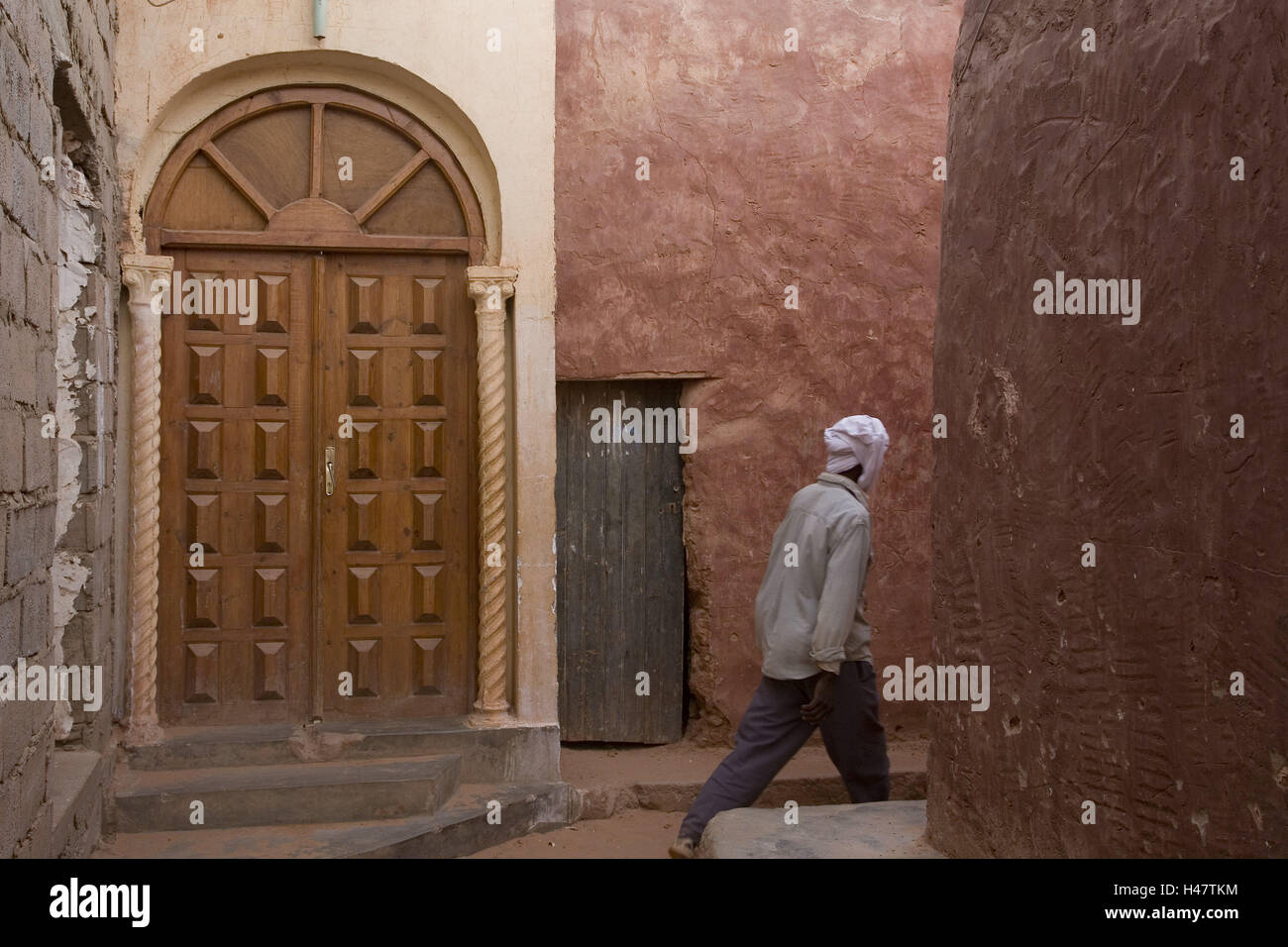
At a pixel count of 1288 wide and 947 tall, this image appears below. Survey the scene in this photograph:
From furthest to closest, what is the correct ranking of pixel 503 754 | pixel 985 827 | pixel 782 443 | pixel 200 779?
pixel 782 443 → pixel 503 754 → pixel 200 779 → pixel 985 827

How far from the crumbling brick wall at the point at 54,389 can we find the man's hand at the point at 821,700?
251cm

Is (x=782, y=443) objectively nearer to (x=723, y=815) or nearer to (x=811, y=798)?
(x=811, y=798)

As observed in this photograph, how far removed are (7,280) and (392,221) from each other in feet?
9.98

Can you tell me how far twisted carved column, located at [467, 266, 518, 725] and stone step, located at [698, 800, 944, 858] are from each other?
2.36m

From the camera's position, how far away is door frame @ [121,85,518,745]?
5559 millimetres

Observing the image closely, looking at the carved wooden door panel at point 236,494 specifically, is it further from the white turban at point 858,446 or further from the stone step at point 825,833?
the stone step at point 825,833

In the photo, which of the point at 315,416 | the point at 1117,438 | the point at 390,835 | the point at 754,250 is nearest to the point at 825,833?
the point at 1117,438

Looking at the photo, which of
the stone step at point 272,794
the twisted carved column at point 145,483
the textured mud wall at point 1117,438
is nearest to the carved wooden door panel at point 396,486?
the stone step at point 272,794

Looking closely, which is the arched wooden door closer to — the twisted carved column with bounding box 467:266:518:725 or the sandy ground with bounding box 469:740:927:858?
the twisted carved column with bounding box 467:266:518:725

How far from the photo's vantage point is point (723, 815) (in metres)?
3.70

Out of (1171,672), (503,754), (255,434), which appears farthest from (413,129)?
(1171,672)

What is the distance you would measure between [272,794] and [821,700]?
7.97 ft

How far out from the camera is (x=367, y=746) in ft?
18.6

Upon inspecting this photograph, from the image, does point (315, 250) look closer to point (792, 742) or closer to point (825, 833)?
point (792, 742)
